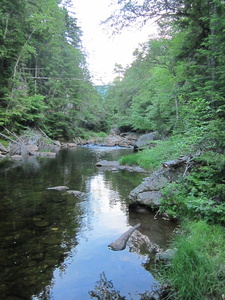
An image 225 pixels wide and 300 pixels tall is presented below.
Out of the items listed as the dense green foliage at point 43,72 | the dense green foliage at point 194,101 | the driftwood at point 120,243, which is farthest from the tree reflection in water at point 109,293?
the dense green foliage at point 43,72

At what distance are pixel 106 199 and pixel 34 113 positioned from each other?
16888mm

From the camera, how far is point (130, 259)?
324cm

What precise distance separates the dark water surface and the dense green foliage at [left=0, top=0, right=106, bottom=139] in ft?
39.9

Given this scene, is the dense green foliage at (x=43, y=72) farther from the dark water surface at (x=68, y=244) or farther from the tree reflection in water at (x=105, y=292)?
the tree reflection in water at (x=105, y=292)

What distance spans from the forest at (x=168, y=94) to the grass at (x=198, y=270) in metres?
0.01

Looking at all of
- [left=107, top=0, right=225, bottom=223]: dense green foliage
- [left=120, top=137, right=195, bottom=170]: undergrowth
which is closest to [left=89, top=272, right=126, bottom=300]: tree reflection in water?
[left=107, top=0, right=225, bottom=223]: dense green foliage

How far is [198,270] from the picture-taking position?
2.25 m

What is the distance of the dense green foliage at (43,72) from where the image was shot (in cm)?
1622

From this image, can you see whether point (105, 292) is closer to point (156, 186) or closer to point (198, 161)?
point (156, 186)

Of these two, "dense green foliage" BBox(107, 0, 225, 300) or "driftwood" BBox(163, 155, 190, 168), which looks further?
"driftwood" BBox(163, 155, 190, 168)

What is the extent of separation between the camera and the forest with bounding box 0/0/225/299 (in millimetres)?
3211

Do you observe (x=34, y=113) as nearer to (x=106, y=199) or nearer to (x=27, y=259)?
(x=106, y=199)

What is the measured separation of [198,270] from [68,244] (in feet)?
7.27

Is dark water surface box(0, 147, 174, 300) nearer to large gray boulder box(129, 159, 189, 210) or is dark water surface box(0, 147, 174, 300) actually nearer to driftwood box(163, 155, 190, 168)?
large gray boulder box(129, 159, 189, 210)
